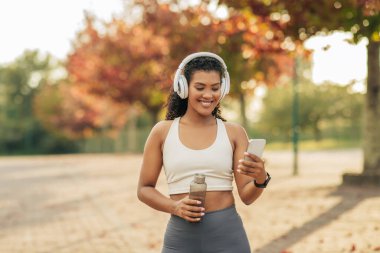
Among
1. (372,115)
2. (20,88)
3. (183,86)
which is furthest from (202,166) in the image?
(20,88)

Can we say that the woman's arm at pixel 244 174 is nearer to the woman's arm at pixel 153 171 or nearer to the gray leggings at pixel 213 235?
the gray leggings at pixel 213 235

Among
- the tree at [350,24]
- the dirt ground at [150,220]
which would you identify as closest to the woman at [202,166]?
the dirt ground at [150,220]

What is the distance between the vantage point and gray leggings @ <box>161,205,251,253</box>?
3.09 m

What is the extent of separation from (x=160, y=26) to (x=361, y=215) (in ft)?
46.7

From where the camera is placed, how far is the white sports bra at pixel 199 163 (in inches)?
123

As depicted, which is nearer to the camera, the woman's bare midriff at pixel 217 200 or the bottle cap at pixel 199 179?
the bottle cap at pixel 199 179

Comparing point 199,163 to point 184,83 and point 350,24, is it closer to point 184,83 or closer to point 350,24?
point 184,83

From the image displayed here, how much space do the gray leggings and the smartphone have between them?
1.16 feet

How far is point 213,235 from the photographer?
3.09m

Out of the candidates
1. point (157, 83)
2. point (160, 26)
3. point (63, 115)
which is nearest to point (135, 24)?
point (157, 83)

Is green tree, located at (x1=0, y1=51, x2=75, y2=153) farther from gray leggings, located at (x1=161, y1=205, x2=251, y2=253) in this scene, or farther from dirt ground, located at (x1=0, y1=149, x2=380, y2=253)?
gray leggings, located at (x1=161, y1=205, x2=251, y2=253)

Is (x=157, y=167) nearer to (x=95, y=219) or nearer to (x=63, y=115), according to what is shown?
(x=95, y=219)

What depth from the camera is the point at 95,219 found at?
10.7 m

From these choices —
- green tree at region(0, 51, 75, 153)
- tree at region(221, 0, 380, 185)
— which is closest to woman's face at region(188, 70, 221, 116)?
tree at region(221, 0, 380, 185)
